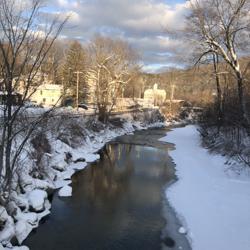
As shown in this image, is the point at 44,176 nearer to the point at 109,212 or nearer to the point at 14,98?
the point at 109,212

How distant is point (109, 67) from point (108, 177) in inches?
1103

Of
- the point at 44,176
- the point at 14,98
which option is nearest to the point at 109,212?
the point at 44,176

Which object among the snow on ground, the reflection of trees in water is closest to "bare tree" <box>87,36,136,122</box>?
the reflection of trees in water

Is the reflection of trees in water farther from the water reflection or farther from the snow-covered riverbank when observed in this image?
the snow-covered riverbank

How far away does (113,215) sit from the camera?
11.4 metres

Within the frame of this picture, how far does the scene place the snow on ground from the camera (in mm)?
9352

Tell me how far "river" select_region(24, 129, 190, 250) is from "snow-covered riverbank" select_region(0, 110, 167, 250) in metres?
0.39

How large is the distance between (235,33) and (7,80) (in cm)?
927

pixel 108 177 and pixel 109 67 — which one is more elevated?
pixel 109 67

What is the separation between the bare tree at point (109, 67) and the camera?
3963 centimetres

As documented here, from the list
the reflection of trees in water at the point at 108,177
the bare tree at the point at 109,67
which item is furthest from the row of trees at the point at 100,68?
the reflection of trees in water at the point at 108,177

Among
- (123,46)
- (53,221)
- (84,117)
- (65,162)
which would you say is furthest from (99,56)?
(53,221)

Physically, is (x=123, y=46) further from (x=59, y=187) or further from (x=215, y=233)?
(x=215, y=233)

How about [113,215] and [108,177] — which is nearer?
[113,215]
